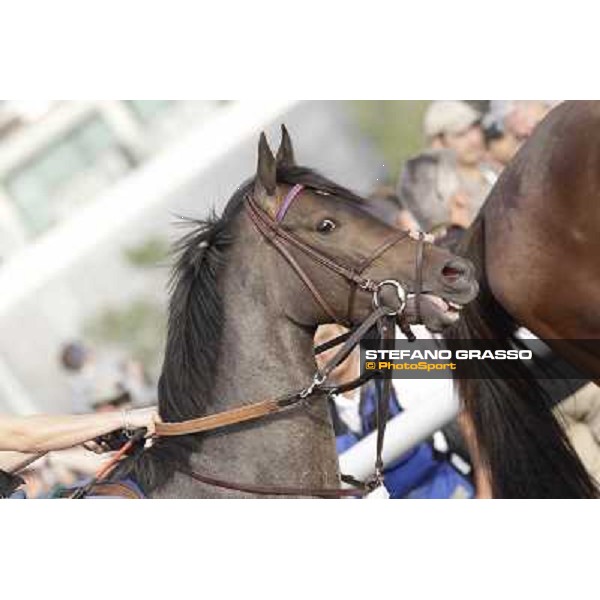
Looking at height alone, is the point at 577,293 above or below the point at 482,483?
above

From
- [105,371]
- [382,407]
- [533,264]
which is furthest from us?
[105,371]

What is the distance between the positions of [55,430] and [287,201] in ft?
3.25

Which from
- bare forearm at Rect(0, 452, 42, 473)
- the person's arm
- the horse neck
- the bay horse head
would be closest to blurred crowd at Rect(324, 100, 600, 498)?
the bay horse head

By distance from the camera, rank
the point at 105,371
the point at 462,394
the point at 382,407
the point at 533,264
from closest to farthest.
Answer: the point at 382,407, the point at 533,264, the point at 462,394, the point at 105,371

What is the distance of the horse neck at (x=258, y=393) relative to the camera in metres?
2.79

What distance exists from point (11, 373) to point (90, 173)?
0.77 meters

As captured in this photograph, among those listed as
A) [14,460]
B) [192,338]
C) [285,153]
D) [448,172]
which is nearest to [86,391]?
[14,460]

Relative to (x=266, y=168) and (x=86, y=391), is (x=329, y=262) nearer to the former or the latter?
(x=266, y=168)

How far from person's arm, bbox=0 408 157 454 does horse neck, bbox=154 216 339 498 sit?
0.26 metres

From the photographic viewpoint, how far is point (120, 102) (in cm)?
359

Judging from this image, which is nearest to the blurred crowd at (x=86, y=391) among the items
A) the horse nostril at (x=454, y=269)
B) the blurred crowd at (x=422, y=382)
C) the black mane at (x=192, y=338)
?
the blurred crowd at (x=422, y=382)

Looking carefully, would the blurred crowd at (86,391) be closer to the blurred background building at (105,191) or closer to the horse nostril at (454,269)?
the blurred background building at (105,191)
